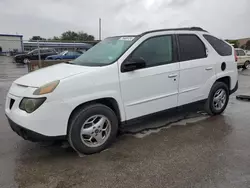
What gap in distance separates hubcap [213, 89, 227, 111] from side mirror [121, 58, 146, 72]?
2.32 meters

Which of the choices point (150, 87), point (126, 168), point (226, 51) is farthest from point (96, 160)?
point (226, 51)

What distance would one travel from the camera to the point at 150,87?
408 cm

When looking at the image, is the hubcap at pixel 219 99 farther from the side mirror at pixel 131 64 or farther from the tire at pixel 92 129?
the tire at pixel 92 129

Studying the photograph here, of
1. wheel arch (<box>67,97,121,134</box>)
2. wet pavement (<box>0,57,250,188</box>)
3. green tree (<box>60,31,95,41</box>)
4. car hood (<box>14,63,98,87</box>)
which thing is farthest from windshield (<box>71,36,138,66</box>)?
green tree (<box>60,31,95,41</box>)

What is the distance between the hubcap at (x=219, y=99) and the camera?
5375 mm

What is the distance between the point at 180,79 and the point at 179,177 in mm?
1980

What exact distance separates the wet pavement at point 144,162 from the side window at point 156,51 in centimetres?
132

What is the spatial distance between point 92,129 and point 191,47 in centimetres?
253

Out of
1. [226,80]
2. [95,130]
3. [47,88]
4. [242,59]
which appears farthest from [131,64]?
[242,59]

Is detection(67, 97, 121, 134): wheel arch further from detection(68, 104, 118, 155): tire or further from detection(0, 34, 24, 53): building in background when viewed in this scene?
detection(0, 34, 24, 53): building in background

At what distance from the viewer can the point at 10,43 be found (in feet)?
131

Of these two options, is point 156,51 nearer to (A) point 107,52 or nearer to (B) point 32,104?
(A) point 107,52

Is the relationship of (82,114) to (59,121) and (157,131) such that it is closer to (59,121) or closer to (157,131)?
(59,121)

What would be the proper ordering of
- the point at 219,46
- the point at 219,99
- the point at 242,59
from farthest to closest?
the point at 242,59 < the point at 219,99 < the point at 219,46
